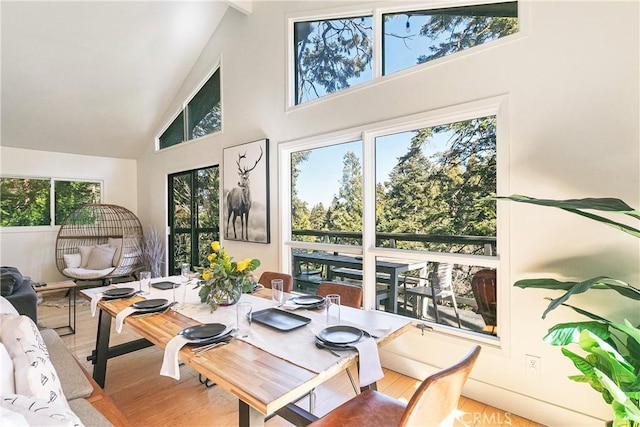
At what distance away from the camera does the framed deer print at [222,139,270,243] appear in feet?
12.0

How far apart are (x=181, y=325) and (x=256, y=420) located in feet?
2.22

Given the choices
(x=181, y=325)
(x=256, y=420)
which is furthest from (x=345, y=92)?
(x=256, y=420)

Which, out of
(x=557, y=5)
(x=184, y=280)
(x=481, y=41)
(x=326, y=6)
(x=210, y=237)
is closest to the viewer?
(x=557, y=5)

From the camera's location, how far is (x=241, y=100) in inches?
158

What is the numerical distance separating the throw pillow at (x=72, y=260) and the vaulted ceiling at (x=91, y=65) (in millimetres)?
1745

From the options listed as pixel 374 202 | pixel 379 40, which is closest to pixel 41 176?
pixel 374 202

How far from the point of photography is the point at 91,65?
4219 millimetres

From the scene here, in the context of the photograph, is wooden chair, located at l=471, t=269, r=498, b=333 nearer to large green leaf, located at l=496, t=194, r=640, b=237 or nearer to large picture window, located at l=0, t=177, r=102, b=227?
large green leaf, located at l=496, t=194, r=640, b=237

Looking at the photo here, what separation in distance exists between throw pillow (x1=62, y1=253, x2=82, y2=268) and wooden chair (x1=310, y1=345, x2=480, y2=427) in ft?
17.4

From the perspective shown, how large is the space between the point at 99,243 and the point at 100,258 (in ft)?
2.29

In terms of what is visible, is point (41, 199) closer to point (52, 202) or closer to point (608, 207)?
point (52, 202)

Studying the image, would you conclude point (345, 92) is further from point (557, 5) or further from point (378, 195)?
point (557, 5)

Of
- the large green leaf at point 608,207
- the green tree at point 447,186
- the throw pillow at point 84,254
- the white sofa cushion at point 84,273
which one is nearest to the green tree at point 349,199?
the green tree at point 447,186

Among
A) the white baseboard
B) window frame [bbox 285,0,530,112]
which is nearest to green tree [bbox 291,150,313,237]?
window frame [bbox 285,0,530,112]
